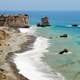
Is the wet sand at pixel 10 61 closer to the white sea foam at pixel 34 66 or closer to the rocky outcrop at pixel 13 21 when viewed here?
the white sea foam at pixel 34 66

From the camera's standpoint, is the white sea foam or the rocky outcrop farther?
the rocky outcrop

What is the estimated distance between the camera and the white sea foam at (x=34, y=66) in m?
43.4

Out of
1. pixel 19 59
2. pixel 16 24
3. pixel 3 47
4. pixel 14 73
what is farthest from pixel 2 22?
pixel 14 73

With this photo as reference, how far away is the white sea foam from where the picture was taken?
142ft

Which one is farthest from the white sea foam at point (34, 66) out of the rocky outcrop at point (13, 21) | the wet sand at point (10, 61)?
the rocky outcrop at point (13, 21)

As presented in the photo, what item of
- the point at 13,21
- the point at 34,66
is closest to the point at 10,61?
the point at 34,66

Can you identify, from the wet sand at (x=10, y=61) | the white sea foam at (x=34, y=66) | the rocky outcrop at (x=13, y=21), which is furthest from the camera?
the rocky outcrop at (x=13, y=21)

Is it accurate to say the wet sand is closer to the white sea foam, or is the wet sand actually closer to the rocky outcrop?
the white sea foam

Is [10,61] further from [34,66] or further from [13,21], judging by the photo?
[13,21]

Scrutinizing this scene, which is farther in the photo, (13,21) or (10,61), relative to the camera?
(13,21)

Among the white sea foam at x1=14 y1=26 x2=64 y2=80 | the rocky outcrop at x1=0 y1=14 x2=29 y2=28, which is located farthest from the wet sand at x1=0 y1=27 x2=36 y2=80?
the rocky outcrop at x1=0 y1=14 x2=29 y2=28

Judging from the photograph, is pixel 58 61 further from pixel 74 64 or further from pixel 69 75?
pixel 69 75

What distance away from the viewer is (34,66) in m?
50.2

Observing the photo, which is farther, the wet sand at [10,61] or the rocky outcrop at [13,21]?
the rocky outcrop at [13,21]
